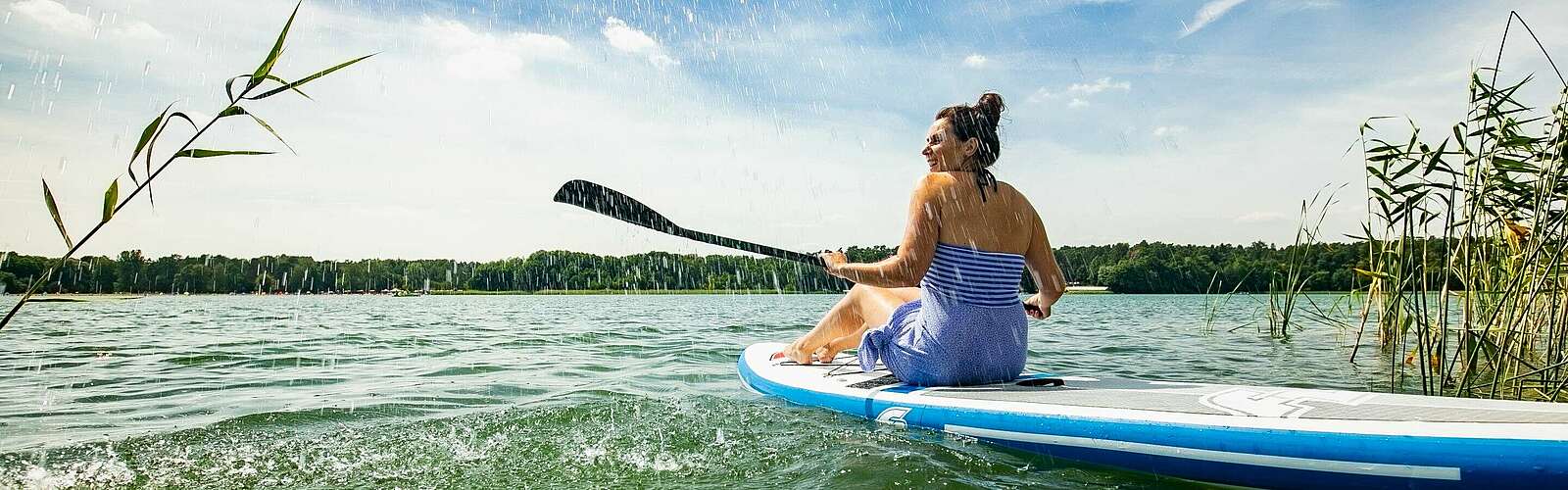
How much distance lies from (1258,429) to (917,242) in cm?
135

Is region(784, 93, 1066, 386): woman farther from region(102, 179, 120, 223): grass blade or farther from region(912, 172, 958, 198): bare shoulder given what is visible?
region(102, 179, 120, 223): grass blade

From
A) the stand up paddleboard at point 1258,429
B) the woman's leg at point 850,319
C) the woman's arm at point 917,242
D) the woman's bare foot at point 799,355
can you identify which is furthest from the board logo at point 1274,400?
the woman's bare foot at point 799,355

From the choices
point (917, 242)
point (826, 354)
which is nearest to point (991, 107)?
point (917, 242)

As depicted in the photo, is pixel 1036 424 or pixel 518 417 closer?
pixel 1036 424

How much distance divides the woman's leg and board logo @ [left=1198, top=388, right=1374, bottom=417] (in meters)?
1.49

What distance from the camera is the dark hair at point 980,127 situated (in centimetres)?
355

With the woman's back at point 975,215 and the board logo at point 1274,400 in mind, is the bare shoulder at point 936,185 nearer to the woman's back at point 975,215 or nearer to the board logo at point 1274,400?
the woman's back at point 975,215

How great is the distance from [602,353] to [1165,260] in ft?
70.0

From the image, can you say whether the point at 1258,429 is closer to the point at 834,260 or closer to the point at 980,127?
the point at 980,127

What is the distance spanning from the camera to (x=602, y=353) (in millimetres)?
8148

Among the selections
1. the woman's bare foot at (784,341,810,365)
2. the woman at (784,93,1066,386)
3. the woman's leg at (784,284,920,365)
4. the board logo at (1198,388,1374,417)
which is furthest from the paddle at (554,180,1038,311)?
the board logo at (1198,388,1374,417)

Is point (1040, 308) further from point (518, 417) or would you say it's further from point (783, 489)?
point (518, 417)

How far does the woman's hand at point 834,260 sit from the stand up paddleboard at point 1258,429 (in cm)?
59

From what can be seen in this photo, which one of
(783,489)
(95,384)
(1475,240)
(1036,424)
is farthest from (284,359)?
(1475,240)
